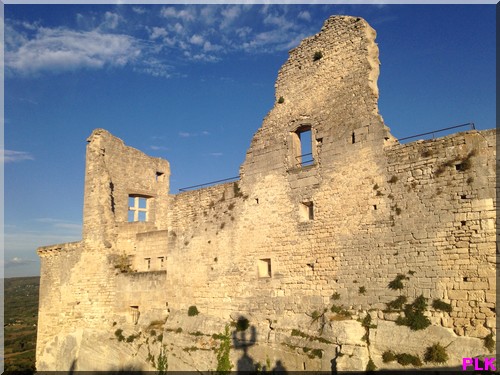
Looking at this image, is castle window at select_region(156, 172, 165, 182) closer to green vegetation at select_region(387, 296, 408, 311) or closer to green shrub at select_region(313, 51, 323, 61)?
green shrub at select_region(313, 51, 323, 61)

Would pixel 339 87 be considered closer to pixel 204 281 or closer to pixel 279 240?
pixel 279 240

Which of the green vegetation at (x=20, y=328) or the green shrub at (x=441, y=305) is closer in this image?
the green shrub at (x=441, y=305)

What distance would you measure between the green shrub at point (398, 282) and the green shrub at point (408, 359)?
150 centimetres

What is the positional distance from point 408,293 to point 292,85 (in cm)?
718

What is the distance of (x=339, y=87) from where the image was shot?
523 inches

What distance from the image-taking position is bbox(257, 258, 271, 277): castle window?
14.4m

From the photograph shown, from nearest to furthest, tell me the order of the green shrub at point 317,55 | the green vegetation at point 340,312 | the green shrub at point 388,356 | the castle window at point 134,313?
the green shrub at point 388,356
the green vegetation at point 340,312
the green shrub at point 317,55
the castle window at point 134,313

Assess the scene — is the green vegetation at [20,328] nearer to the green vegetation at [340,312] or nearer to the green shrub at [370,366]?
the green vegetation at [340,312]

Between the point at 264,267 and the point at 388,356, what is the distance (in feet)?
16.1

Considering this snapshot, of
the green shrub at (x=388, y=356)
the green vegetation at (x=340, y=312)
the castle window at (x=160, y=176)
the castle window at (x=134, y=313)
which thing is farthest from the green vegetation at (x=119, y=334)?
the green shrub at (x=388, y=356)

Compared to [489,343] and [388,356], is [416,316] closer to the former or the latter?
[388,356]

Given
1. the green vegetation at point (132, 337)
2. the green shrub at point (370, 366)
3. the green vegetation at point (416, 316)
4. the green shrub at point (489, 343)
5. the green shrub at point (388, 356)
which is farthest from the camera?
the green vegetation at point (132, 337)

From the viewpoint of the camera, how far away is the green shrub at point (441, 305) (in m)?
10.1

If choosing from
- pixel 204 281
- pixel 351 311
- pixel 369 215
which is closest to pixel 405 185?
pixel 369 215
